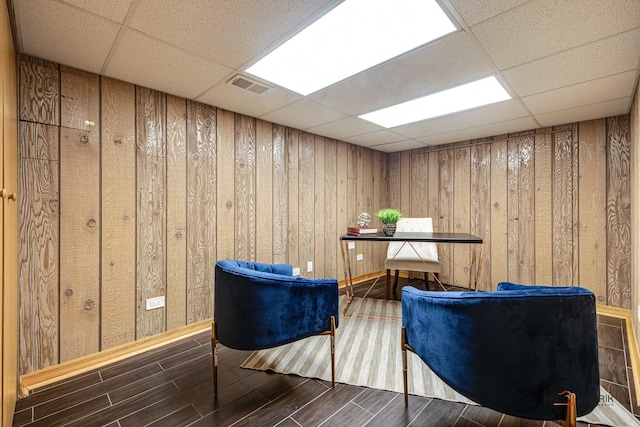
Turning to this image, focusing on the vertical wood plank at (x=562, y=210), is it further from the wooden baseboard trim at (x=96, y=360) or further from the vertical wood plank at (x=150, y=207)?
the vertical wood plank at (x=150, y=207)

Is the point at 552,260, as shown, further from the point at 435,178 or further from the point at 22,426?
the point at 22,426

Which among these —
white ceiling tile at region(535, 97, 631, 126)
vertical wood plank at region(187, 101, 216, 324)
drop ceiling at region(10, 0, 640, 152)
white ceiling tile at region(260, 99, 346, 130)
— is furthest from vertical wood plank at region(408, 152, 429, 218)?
vertical wood plank at region(187, 101, 216, 324)

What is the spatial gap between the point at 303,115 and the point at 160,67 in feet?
4.57

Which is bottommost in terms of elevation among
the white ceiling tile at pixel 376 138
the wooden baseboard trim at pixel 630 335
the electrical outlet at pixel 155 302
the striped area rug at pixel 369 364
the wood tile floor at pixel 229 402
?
the wood tile floor at pixel 229 402

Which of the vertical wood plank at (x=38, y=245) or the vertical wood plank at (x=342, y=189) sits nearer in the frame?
the vertical wood plank at (x=38, y=245)

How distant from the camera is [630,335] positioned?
252cm

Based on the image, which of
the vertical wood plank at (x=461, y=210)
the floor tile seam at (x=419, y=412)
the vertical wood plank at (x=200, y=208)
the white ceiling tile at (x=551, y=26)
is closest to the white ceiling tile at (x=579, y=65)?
the white ceiling tile at (x=551, y=26)

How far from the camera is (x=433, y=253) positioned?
3697 mm

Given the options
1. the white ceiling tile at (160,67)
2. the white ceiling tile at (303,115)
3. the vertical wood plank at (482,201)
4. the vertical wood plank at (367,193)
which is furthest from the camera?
the vertical wood plank at (367,193)

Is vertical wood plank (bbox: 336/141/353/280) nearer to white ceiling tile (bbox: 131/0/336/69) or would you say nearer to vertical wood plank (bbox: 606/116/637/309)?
white ceiling tile (bbox: 131/0/336/69)

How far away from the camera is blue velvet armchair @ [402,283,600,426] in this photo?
1094 mm

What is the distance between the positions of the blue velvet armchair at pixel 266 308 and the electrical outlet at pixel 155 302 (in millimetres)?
932

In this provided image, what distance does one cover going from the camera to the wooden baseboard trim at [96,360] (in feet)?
6.19

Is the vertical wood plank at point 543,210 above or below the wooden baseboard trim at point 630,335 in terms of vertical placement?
above
